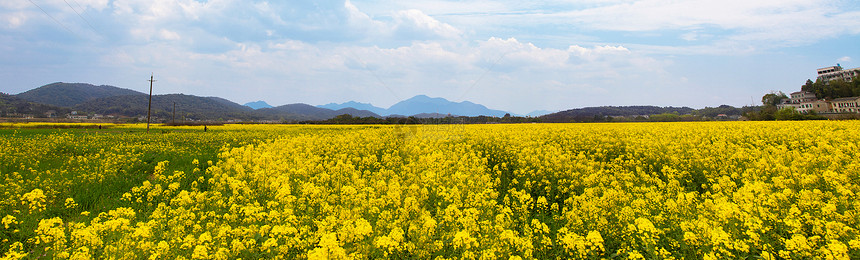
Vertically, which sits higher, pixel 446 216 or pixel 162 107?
pixel 162 107

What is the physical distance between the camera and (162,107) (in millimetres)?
148250

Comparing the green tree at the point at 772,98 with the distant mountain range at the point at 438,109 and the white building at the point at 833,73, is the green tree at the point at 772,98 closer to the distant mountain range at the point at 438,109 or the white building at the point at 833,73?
the white building at the point at 833,73

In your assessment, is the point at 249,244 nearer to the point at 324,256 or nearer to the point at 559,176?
the point at 324,256

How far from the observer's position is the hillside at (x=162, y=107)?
5113 inches

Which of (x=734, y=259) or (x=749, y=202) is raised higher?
(x=749, y=202)

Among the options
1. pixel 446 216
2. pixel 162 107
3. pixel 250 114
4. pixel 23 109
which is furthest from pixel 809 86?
pixel 23 109

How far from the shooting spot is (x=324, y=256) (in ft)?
10.3

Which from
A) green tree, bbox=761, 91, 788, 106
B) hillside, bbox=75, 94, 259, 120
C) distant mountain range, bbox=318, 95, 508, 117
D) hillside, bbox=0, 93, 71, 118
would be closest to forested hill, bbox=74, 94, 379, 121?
hillside, bbox=75, 94, 259, 120

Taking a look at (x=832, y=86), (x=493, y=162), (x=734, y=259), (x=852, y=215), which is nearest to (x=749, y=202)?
(x=852, y=215)

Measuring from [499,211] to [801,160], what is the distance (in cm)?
767

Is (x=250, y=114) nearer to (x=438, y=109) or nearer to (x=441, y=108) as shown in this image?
(x=441, y=108)

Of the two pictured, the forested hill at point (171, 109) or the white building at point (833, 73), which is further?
the forested hill at point (171, 109)

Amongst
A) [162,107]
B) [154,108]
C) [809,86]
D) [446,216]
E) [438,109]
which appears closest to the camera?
[446,216]

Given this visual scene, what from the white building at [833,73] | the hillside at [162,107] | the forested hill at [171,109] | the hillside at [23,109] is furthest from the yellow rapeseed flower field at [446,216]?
the hillside at [23,109]
